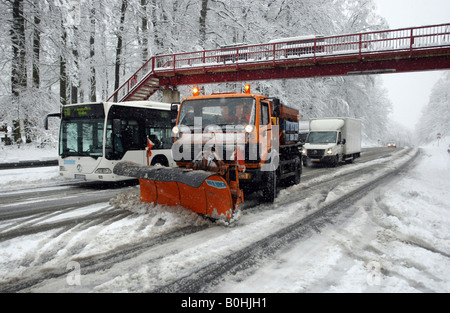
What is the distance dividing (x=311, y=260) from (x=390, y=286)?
1.01 metres

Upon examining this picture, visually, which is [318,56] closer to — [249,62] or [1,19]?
[249,62]

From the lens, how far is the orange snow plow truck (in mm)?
5625

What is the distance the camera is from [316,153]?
17297 millimetres

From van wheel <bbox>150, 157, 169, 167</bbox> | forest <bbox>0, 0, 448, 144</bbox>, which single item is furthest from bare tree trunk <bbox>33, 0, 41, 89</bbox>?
van wheel <bbox>150, 157, 169, 167</bbox>

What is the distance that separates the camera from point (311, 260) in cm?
415

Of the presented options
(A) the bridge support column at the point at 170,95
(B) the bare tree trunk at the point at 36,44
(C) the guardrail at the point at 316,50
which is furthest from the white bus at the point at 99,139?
(A) the bridge support column at the point at 170,95

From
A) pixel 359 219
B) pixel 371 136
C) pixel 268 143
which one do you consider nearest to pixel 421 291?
pixel 359 219

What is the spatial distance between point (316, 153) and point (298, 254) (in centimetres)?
1367

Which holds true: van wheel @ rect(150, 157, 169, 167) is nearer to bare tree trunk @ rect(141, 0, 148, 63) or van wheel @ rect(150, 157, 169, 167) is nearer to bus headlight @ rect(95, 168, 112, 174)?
bus headlight @ rect(95, 168, 112, 174)

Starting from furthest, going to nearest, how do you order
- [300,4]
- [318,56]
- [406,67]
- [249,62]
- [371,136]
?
[371,136] → [300,4] → [249,62] → [318,56] → [406,67]

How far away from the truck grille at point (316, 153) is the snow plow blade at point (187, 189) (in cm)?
1255

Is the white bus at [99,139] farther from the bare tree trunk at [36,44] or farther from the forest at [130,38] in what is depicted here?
the bare tree trunk at [36,44]

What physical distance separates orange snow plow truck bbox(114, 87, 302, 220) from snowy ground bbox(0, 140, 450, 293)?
1.41 feet

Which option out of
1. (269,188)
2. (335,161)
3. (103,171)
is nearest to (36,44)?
(103,171)
